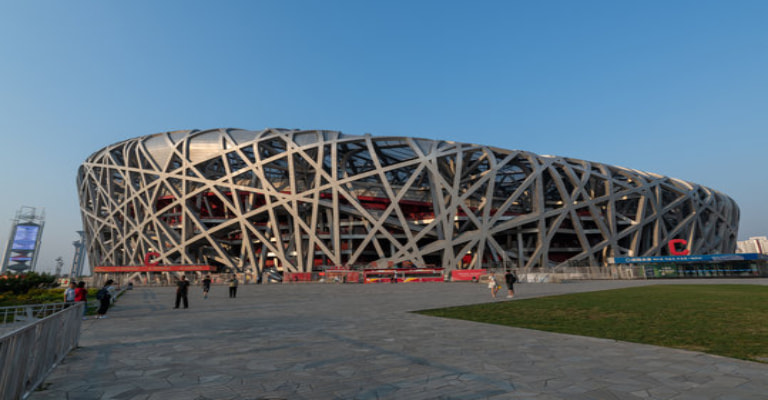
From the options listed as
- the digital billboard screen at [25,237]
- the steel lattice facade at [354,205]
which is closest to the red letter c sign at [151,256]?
the steel lattice facade at [354,205]

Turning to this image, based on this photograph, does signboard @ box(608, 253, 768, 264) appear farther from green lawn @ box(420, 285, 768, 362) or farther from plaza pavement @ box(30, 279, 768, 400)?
plaza pavement @ box(30, 279, 768, 400)

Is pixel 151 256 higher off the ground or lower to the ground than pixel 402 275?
higher

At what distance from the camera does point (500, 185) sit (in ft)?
182

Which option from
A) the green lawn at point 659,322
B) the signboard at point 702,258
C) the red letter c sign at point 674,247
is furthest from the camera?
the red letter c sign at point 674,247

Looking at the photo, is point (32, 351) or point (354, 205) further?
point (354, 205)

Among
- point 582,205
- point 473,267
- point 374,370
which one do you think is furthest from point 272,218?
A: point 374,370

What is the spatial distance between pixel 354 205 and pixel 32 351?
130 ft

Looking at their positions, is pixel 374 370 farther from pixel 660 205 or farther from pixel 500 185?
pixel 660 205

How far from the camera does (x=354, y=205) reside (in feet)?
144

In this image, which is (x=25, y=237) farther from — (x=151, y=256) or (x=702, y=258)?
(x=702, y=258)

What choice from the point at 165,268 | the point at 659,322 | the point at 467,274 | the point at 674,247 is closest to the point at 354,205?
the point at 467,274

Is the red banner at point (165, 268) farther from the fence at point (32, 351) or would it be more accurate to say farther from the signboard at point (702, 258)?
the signboard at point (702, 258)

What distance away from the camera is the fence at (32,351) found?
3.54 m

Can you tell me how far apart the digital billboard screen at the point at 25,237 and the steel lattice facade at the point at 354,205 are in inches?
2677
